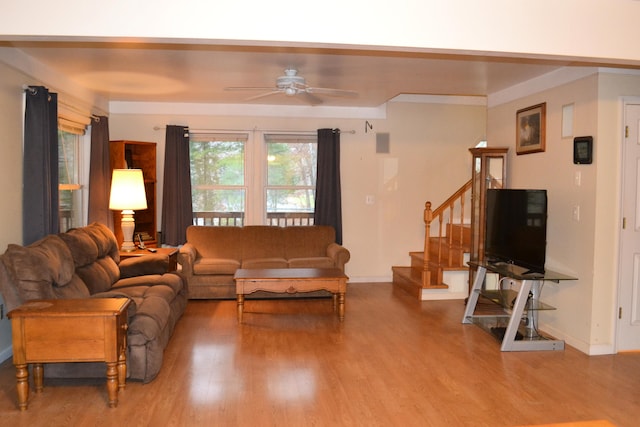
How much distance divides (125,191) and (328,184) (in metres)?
2.61

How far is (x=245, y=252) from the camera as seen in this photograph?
6781mm

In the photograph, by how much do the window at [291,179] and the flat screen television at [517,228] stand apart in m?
2.77

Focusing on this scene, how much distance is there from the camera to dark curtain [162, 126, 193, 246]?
6.97m

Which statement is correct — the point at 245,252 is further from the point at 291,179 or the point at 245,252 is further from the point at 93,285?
the point at 93,285

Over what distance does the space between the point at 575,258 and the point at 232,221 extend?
435 centimetres

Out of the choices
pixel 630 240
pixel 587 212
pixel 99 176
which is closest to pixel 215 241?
pixel 99 176

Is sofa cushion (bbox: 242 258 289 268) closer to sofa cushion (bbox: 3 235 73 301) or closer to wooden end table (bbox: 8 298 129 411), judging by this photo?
sofa cushion (bbox: 3 235 73 301)

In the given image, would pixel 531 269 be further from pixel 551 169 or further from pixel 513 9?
pixel 513 9

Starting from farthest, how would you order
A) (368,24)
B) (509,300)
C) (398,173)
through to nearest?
1. (398,173)
2. (509,300)
3. (368,24)

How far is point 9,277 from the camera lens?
3516mm

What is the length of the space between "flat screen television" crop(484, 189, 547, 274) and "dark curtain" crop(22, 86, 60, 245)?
3.98 meters

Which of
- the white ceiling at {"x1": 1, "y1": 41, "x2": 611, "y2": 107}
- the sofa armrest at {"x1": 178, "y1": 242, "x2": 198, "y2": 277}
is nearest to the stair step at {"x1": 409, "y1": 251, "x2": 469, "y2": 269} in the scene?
the white ceiling at {"x1": 1, "y1": 41, "x2": 611, "y2": 107}

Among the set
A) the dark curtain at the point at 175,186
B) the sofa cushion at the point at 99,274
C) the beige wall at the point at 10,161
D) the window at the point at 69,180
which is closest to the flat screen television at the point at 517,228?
the sofa cushion at the point at 99,274

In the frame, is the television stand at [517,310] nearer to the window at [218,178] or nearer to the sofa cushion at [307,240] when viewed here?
the sofa cushion at [307,240]
